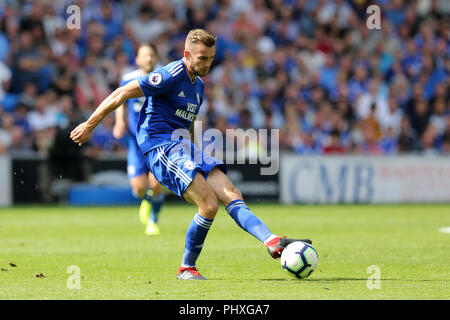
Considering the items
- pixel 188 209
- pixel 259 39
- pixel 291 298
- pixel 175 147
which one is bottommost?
pixel 188 209

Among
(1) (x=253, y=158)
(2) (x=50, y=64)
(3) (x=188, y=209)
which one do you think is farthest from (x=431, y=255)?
(2) (x=50, y=64)

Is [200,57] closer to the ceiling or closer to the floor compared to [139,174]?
closer to the ceiling

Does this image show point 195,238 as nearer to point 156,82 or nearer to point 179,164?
point 179,164

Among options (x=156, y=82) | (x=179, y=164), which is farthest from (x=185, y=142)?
(x=156, y=82)

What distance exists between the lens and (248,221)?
703 cm

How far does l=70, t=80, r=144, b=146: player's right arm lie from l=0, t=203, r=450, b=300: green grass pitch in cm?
126

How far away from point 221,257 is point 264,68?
43.8ft

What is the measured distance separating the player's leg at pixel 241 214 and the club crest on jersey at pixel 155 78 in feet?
3.11

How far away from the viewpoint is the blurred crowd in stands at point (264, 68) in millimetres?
19094

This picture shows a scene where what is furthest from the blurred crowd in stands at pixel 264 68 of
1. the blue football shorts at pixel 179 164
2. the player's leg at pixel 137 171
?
the blue football shorts at pixel 179 164

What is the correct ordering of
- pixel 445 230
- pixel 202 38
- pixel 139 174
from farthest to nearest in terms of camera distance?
pixel 445 230 < pixel 139 174 < pixel 202 38
